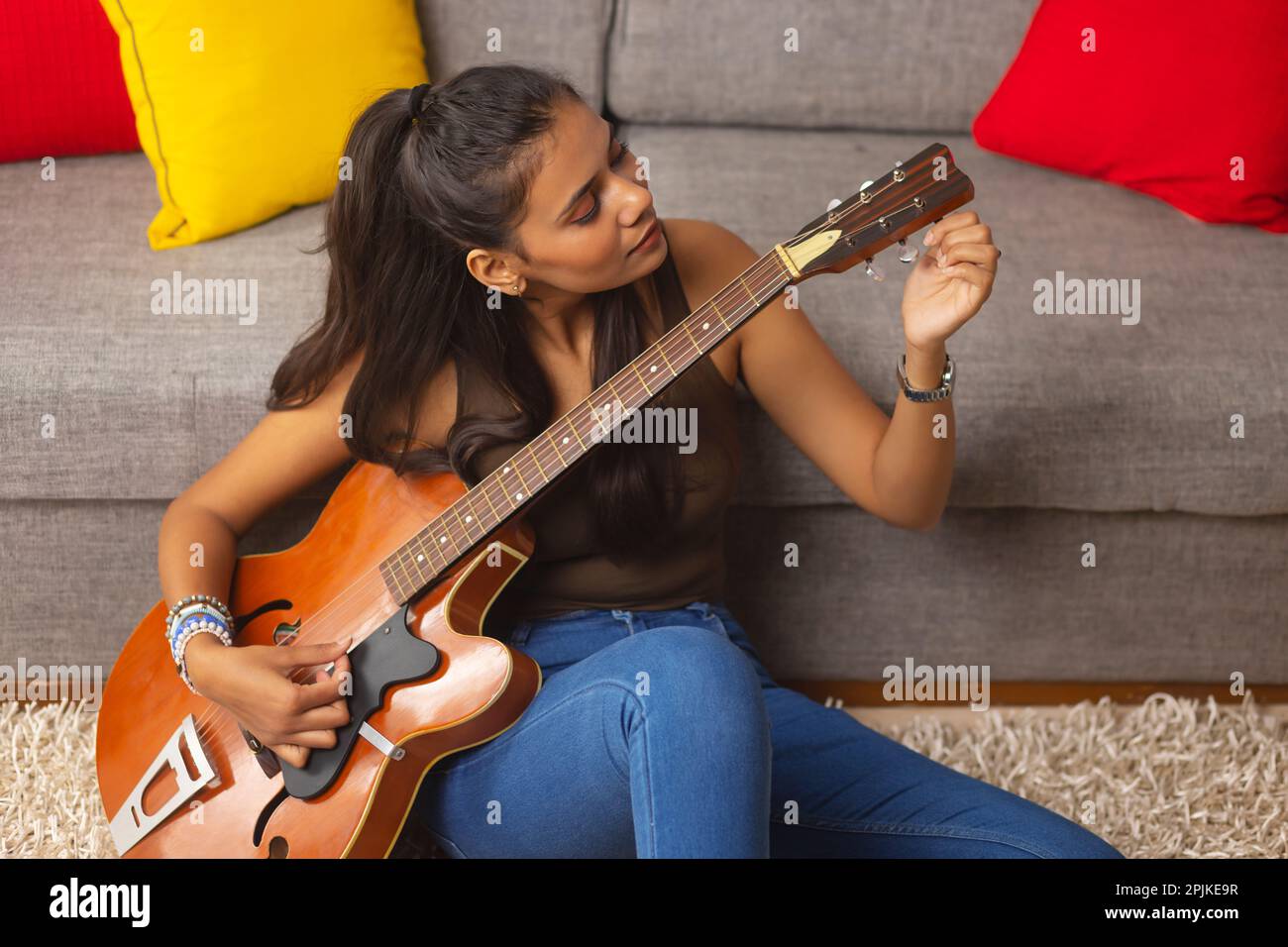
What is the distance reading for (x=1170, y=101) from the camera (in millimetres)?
1597

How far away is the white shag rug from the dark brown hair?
525 millimetres

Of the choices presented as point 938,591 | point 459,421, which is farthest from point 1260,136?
point 459,421

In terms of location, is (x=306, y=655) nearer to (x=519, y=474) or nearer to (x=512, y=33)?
(x=519, y=474)

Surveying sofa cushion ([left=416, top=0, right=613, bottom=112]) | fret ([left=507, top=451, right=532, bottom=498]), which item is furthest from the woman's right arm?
sofa cushion ([left=416, top=0, right=613, bottom=112])

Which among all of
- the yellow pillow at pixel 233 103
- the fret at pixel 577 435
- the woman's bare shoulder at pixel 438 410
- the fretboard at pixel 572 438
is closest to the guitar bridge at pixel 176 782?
the fretboard at pixel 572 438

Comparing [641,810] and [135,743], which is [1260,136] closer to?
[641,810]

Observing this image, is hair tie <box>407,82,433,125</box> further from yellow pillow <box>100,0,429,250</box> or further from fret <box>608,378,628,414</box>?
yellow pillow <box>100,0,429,250</box>

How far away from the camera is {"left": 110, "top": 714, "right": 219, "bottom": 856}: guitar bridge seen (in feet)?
3.51

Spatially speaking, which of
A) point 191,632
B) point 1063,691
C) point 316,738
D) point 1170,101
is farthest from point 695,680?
point 1170,101

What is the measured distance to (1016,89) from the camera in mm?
1703

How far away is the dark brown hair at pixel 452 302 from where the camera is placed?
3.19 ft

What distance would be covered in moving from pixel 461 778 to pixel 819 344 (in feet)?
1.69

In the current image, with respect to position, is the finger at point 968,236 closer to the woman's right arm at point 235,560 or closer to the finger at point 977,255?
the finger at point 977,255

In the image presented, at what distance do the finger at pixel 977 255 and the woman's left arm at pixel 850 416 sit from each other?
0.06 metres
